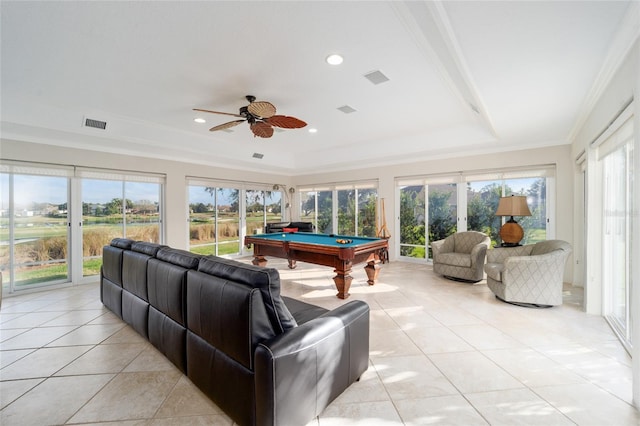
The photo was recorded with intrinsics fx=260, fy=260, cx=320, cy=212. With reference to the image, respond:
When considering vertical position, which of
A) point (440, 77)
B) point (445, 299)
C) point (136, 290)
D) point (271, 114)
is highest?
point (440, 77)

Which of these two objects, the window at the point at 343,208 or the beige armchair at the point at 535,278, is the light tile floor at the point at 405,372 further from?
the window at the point at 343,208

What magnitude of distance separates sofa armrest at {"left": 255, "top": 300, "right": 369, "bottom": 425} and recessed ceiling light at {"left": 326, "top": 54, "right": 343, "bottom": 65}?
91.5 inches

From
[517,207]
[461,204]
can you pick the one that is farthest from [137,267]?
[461,204]

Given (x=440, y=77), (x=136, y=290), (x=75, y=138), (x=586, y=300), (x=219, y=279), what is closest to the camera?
(x=219, y=279)

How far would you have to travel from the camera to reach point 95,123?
4035 millimetres

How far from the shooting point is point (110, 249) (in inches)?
125

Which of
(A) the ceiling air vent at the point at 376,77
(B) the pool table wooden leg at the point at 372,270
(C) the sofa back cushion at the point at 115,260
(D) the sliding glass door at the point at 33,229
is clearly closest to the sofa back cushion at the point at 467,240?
(B) the pool table wooden leg at the point at 372,270

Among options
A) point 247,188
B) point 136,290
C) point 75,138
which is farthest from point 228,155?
point 136,290

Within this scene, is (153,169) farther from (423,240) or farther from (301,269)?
(423,240)

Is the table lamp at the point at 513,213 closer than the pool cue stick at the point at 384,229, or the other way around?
the table lamp at the point at 513,213

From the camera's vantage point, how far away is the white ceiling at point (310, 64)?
194 cm

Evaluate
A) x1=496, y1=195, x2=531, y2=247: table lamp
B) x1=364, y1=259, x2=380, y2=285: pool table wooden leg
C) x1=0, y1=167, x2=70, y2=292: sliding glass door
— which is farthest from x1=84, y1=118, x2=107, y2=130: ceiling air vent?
x1=496, y1=195, x2=531, y2=247: table lamp

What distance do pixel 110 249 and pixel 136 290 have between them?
1.00 meters

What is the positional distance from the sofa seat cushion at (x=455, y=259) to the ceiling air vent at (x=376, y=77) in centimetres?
320
